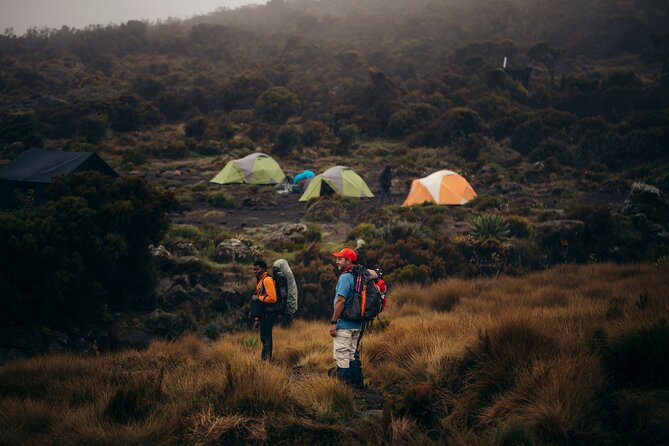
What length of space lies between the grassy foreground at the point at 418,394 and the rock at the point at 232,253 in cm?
666

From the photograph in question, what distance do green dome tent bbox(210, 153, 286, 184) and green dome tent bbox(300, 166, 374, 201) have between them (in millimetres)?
3561

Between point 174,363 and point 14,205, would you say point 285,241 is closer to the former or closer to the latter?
point 174,363

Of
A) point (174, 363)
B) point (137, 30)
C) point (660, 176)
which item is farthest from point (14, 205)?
point (137, 30)

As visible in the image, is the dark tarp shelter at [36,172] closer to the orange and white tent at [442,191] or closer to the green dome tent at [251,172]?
the green dome tent at [251,172]

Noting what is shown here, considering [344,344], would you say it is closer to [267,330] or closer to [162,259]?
[267,330]

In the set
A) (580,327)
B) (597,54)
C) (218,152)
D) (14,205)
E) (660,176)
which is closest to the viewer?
(580,327)

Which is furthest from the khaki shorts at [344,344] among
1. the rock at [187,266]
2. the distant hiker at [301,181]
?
the distant hiker at [301,181]

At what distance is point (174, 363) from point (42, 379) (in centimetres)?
173

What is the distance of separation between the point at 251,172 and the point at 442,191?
994 centimetres

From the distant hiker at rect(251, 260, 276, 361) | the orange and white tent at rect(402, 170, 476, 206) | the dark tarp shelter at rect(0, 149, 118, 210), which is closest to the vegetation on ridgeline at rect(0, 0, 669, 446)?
the distant hiker at rect(251, 260, 276, 361)

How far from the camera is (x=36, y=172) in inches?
628

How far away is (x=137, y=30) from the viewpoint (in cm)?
4994

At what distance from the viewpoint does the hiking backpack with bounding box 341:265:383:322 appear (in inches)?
210

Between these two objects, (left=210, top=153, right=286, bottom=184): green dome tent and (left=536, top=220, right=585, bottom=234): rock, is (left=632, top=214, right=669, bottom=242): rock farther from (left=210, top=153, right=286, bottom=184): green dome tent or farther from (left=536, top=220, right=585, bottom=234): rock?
(left=210, top=153, right=286, bottom=184): green dome tent
